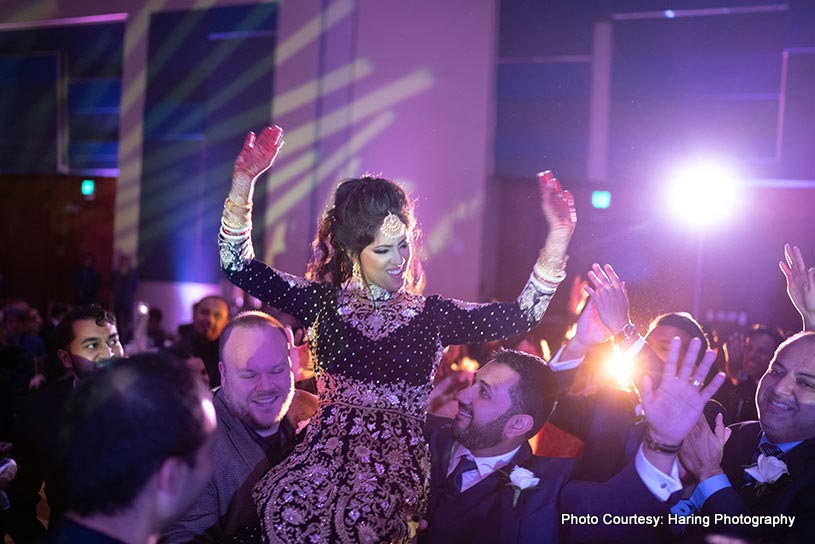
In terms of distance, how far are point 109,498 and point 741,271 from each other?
8193 millimetres

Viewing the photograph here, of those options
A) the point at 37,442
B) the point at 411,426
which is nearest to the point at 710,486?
the point at 411,426

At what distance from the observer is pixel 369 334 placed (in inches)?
86.4

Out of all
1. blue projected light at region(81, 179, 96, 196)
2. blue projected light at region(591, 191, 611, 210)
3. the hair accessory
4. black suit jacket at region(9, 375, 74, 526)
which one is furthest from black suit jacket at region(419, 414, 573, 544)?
blue projected light at region(81, 179, 96, 196)

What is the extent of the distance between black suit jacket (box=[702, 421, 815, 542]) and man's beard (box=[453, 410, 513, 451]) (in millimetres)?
671

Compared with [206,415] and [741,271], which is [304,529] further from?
[741,271]

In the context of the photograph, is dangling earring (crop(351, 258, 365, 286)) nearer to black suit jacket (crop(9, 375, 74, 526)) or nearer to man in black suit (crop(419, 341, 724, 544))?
man in black suit (crop(419, 341, 724, 544))

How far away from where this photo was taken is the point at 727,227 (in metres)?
8.45

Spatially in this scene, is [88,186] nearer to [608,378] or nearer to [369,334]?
[608,378]

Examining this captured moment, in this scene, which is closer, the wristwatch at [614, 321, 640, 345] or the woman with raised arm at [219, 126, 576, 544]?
the woman with raised arm at [219, 126, 576, 544]

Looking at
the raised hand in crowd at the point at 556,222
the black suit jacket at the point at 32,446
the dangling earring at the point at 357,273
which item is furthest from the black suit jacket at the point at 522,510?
the black suit jacket at the point at 32,446

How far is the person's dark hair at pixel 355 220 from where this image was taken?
2.25 m

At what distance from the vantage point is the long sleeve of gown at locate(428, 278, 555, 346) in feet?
7.16

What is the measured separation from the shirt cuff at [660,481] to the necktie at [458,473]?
2.15ft

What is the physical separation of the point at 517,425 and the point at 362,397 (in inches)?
26.7
